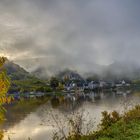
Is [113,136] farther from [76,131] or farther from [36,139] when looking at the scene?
[36,139]

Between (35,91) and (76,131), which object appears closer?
(76,131)

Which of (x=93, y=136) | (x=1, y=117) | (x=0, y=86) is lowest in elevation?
(x=93, y=136)

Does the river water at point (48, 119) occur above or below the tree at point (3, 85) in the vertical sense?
below

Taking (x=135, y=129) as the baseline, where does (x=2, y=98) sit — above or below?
above

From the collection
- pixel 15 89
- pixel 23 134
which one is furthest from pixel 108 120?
pixel 15 89

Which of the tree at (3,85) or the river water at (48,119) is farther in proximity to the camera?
the river water at (48,119)

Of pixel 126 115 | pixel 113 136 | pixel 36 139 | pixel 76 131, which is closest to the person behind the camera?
pixel 113 136

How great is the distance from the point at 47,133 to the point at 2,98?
24.6 meters

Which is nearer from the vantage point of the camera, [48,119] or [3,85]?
[3,85]

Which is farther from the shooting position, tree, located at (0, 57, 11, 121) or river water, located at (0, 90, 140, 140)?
river water, located at (0, 90, 140, 140)

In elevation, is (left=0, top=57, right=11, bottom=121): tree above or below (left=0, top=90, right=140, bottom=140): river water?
above

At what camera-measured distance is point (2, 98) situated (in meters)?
9.96

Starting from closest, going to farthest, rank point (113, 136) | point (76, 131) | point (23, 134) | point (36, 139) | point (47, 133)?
1. point (113, 136)
2. point (76, 131)
3. point (36, 139)
4. point (47, 133)
5. point (23, 134)

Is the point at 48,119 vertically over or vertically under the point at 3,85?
under
